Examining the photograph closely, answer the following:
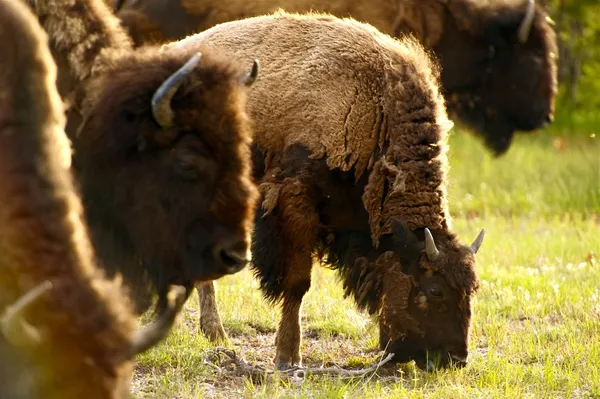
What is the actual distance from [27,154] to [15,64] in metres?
0.33

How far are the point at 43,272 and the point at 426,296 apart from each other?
9.02 feet

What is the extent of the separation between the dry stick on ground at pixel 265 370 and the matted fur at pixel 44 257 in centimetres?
203

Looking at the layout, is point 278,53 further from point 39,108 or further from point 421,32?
point 421,32

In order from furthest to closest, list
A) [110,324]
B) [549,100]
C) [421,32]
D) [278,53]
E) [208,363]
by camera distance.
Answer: [549,100]
[421,32]
[278,53]
[208,363]
[110,324]

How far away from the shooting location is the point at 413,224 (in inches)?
206

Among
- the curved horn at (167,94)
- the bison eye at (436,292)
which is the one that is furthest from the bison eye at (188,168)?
the bison eye at (436,292)

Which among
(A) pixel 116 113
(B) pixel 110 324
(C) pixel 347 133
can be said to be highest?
(B) pixel 110 324

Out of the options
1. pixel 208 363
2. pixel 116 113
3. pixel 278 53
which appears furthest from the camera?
pixel 278 53

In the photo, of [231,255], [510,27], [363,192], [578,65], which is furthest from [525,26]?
[578,65]

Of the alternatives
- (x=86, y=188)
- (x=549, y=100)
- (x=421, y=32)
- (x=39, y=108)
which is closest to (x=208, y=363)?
(x=86, y=188)

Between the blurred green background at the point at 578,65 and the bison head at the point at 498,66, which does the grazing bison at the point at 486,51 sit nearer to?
the bison head at the point at 498,66

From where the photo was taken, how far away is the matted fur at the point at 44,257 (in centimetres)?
246

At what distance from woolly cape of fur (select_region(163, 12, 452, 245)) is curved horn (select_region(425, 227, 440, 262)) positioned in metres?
0.20

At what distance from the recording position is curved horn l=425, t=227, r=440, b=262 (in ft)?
16.5
